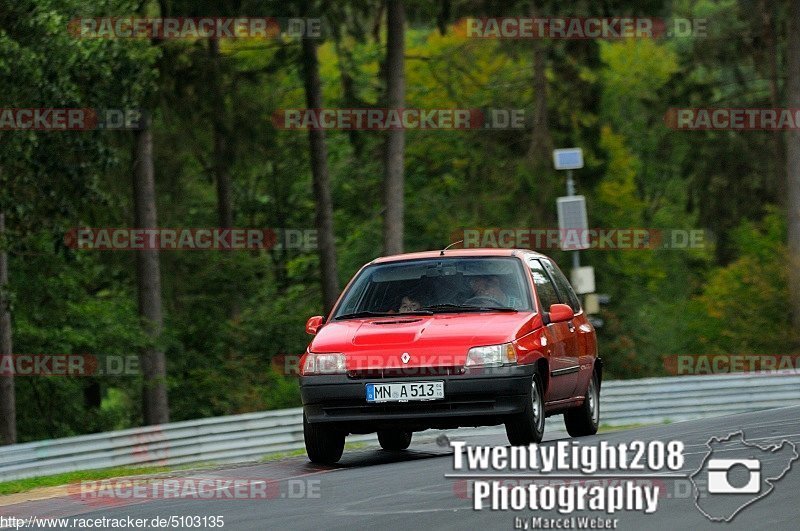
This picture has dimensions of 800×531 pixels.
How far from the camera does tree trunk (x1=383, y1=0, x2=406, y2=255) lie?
32.1 meters

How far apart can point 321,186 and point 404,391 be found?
1004 inches

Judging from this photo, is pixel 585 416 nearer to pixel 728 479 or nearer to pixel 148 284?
pixel 728 479

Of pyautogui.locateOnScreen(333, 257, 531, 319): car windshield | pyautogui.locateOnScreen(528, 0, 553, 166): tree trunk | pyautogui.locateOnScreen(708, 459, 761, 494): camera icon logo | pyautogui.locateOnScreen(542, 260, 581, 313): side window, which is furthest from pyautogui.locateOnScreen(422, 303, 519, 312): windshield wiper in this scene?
pyautogui.locateOnScreen(528, 0, 553, 166): tree trunk

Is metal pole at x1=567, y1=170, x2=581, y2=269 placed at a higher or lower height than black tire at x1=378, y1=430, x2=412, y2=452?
higher

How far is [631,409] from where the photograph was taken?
2244cm

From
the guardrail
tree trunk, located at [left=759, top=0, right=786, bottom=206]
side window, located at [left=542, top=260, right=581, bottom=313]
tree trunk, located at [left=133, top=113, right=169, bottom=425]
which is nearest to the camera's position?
side window, located at [left=542, top=260, right=581, bottom=313]

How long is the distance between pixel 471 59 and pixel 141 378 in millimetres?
13612

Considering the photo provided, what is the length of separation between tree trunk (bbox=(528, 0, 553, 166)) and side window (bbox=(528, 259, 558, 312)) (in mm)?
27780

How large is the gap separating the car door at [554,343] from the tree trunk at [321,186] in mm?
22217

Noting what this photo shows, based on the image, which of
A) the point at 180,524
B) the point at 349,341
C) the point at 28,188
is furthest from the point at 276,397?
the point at 180,524

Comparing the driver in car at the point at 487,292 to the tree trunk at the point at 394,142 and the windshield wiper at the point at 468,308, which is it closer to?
the windshield wiper at the point at 468,308

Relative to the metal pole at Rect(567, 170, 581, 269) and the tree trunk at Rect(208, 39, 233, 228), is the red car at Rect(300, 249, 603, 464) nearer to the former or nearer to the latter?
the metal pole at Rect(567, 170, 581, 269)

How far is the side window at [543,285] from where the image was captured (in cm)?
1338

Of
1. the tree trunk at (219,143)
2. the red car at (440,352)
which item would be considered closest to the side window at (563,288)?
the red car at (440,352)
